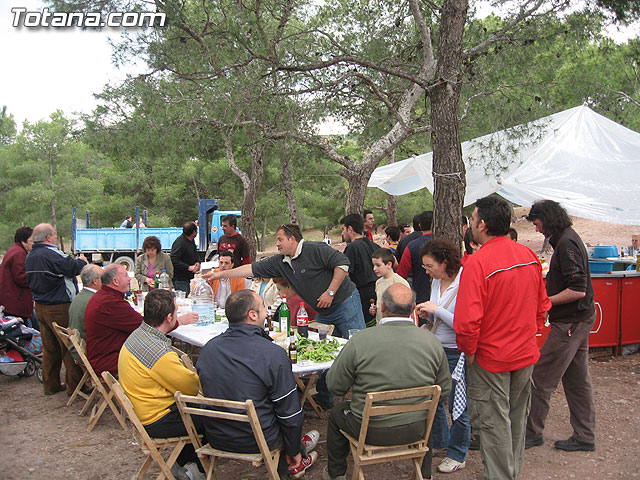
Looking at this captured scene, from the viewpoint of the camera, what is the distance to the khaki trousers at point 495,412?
306cm

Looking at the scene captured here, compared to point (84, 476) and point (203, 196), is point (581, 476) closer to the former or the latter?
point (84, 476)

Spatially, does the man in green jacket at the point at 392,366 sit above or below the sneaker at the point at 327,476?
above

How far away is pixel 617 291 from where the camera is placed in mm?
6461

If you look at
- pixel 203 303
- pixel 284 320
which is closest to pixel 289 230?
pixel 284 320

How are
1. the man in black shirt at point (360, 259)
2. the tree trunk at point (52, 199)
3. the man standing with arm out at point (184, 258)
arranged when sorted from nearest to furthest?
the man in black shirt at point (360, 259) → the man standing with arm out at point (184, 258) → the tree trunk at point (52, 199)

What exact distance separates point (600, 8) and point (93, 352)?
7417 millimetres

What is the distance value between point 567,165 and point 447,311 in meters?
4.97

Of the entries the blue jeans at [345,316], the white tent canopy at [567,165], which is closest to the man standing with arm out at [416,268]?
the blue jeans at [345,316]

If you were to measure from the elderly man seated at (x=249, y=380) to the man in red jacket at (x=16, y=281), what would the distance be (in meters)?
4.55

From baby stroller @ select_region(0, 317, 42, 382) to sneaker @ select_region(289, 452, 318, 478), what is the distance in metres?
4.17

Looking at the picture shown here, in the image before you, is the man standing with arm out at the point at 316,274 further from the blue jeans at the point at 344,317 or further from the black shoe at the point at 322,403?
the black shoe at the point at 322,403

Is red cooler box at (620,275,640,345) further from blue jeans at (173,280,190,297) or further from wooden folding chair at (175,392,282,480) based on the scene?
blue jeans at (173,280,190,297)

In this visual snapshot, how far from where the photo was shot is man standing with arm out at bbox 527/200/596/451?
382cm

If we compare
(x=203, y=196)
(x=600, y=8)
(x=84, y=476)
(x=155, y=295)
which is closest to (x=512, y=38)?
(x=600, y=8)
